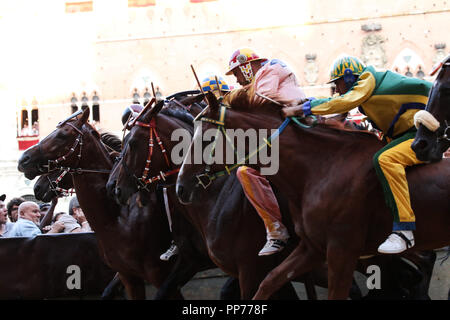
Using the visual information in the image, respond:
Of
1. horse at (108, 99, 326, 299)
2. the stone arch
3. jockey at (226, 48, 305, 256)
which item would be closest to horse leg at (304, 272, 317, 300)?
horse at (108, 99, 326, 299)

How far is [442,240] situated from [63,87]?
81.2 ft

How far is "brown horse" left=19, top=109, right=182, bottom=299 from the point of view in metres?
6.88

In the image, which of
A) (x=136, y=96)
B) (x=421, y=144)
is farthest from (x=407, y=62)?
(x=421, y=144)

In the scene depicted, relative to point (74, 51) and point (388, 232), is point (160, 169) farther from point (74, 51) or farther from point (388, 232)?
point (74, 51)

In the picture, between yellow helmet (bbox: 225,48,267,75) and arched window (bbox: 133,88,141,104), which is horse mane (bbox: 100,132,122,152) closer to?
yellow helmet (bbox: 225,48,267,75)

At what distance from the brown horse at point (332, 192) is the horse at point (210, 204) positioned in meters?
0.73

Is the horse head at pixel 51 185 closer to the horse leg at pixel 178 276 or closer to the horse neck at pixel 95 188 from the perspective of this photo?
the horse neck at pixel 95 188

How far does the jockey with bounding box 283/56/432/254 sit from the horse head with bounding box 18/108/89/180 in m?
3.05

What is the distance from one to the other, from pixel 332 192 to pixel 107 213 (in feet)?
9.90

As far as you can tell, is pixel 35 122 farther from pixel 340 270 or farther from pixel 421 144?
pixel 421 144

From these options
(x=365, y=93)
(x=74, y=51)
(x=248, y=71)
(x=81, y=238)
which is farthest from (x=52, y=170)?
(x=74, y=51)

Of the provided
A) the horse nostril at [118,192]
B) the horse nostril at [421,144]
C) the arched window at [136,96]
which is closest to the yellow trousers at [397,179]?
the horse nostril at [421,144]

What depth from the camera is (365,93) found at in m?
5.25

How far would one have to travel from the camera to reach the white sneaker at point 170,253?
22.2 feet
